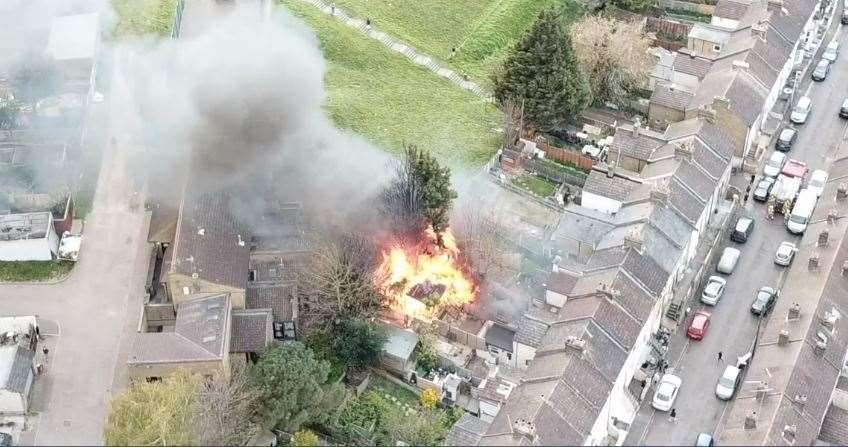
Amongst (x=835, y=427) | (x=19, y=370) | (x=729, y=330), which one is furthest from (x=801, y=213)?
(x=19, y=370)

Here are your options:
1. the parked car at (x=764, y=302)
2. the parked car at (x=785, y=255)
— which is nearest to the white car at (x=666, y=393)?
the parked car at (x=764, y=302)

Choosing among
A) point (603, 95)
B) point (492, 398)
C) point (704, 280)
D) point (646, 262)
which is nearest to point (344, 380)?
→ point (492, 398)

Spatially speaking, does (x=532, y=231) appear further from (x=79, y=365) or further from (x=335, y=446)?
(x=79, y=365)

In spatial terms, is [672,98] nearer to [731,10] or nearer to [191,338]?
[731,10]

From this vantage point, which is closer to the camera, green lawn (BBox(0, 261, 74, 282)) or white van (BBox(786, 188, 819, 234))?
green lawn (BBox(0, 261, 74, 282))

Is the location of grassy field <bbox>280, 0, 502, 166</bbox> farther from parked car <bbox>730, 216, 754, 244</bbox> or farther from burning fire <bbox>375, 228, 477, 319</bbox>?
parked car <bbox>730, 216, 754, 244</bbox>

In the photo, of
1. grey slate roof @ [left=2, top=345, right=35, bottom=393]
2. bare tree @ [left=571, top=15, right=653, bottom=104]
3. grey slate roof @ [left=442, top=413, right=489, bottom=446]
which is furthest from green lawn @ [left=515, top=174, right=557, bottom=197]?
grey slate roof @ [left=2, top=345, right=35, bottom=393]
